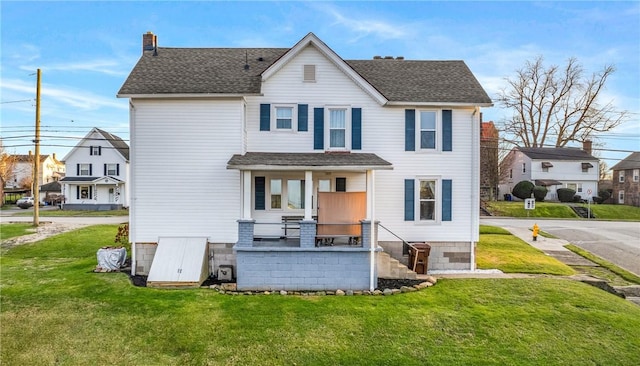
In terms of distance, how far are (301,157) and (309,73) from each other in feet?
11.1

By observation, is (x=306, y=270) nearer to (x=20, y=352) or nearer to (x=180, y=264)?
(x=180, y=264)

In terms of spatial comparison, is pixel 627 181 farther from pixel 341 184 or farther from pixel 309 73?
pixel 309 73

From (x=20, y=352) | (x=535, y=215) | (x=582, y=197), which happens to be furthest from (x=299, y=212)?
(x=582, y=197)

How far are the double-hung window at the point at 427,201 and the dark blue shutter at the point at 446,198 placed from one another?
1.10 ft

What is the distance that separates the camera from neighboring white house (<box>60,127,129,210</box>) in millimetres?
37125

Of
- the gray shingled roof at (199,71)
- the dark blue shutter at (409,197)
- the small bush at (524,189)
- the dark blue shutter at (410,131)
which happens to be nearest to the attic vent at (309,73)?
the gray shingled roof at (199,71)

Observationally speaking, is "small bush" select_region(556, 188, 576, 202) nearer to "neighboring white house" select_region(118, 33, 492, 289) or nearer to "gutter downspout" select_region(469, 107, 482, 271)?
"neighboring white house" select_region(118, 33, 492, 289)

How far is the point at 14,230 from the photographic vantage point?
20.1m

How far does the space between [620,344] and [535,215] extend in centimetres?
2911

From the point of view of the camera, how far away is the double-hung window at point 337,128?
1289 cm

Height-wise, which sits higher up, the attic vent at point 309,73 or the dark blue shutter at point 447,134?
the attic vent at point 309,73

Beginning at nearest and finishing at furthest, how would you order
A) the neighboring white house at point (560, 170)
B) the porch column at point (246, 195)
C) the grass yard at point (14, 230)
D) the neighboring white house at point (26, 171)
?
the porch column at point (246, 195)
the grass yard at point (14, 230)
the neighboring white house at point (560, 170)
the neighboring white house at point (26, 171)

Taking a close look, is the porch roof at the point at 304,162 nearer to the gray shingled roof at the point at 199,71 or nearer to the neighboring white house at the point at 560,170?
the gray shingled roof at the point at 199,71

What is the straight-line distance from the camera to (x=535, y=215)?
108 ft
